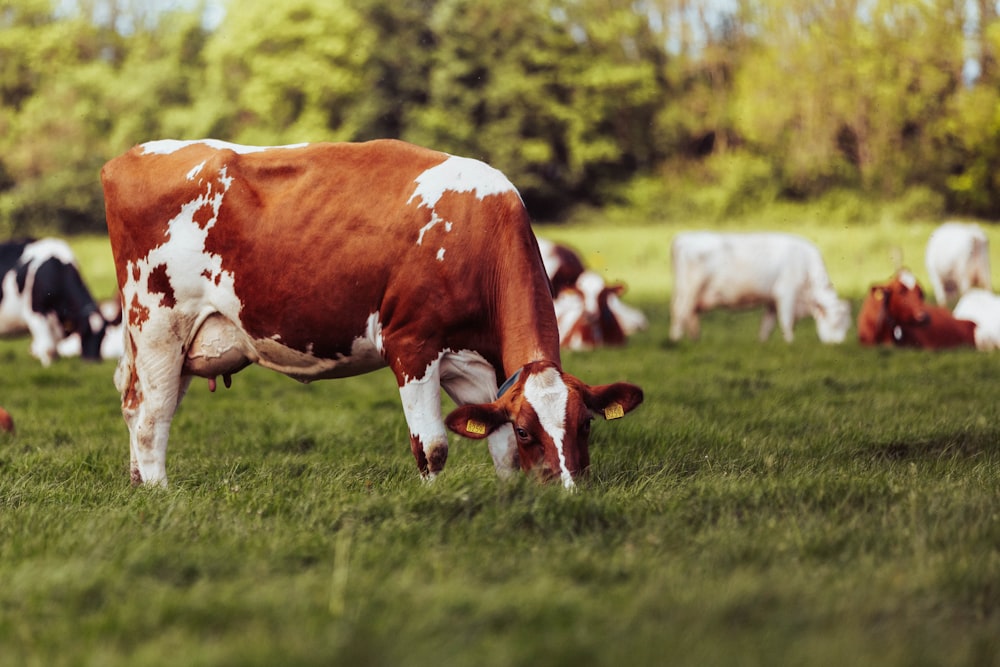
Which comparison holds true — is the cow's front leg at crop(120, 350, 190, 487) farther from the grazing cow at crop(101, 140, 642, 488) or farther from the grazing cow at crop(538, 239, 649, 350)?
the grazing cow at crop(538, 239, 649, 350)

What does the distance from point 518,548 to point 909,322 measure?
11.7 metres

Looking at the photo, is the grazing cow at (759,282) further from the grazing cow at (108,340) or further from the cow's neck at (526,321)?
the cow's neck at (526,321)

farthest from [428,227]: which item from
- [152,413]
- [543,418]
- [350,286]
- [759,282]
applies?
[759,282]

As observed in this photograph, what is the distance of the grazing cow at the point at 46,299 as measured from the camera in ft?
48.5

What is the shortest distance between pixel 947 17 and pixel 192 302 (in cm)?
3643

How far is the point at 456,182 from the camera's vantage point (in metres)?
5.61

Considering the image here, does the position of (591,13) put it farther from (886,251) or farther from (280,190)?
(280,190)

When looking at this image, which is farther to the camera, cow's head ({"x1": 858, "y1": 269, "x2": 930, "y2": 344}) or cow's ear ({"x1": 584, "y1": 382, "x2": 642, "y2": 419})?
cow's head ({"x1": 858, "y1": 269, "x2": 930, "y2": 344})

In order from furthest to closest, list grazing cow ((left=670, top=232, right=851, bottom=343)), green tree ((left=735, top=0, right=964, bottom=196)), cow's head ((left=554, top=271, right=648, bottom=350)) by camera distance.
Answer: green tree ((left=735, top=0, right=964, bottom=196)), grazing cow ((left=670, top=232, right=851, bottom=343)), cow's head ((left=554, top=271, right=648, bottom=350))

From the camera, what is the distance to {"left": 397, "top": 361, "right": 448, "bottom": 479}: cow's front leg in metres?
5.45

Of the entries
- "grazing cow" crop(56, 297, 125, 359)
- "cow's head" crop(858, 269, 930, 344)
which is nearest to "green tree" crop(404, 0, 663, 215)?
"grazing cow" crop(56, 297, 125, 359)

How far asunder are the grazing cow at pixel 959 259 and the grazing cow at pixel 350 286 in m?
18.0

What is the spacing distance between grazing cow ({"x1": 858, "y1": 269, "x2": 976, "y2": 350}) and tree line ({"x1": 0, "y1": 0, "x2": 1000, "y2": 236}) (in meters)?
28.5

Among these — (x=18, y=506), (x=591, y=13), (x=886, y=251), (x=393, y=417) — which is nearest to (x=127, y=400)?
(x=18, y=506)
